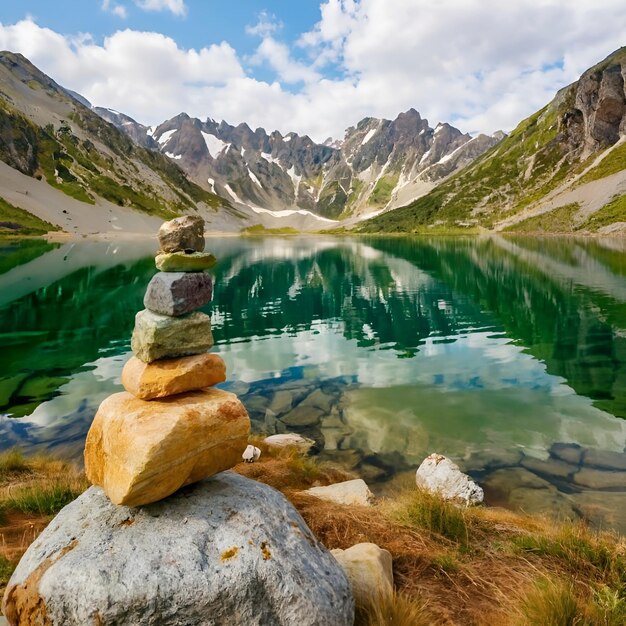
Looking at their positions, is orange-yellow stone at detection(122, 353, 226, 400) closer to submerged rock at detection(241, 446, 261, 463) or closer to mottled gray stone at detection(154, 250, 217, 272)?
mottled gray stone at detection(154, 250, 217, 272)

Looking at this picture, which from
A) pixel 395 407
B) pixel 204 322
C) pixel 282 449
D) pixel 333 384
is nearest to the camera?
pixel 204 322

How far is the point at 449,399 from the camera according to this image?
2295 centimetres

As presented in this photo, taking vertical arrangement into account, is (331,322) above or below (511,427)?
above

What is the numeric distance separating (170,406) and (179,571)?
2.73 metres

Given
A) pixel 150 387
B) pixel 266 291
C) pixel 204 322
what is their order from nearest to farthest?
pixel 150 387, pixel 204 322, pixel 266 291

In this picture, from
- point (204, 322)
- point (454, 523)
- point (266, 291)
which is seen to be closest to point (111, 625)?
point (204, 322)

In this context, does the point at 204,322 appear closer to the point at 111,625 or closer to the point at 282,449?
the point at 111,625

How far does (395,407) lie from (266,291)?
1704 inches

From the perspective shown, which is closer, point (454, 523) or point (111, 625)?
point (111, 625)

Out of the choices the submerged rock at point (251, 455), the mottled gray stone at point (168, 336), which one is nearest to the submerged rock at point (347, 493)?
the submerged rock at point (251, 455)

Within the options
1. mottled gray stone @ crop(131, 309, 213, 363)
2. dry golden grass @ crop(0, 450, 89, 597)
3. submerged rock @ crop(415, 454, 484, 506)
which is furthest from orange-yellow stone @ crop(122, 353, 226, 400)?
submerged rock @ crop(415, 454, 484, 506)

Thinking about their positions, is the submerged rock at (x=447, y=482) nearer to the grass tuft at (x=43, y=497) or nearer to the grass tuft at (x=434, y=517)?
the grass tuft at (x=434, y=517)

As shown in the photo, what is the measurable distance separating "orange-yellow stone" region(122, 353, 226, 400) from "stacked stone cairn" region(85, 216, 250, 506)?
18 mm

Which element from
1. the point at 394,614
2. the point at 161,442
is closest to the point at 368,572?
the point at 394,614
